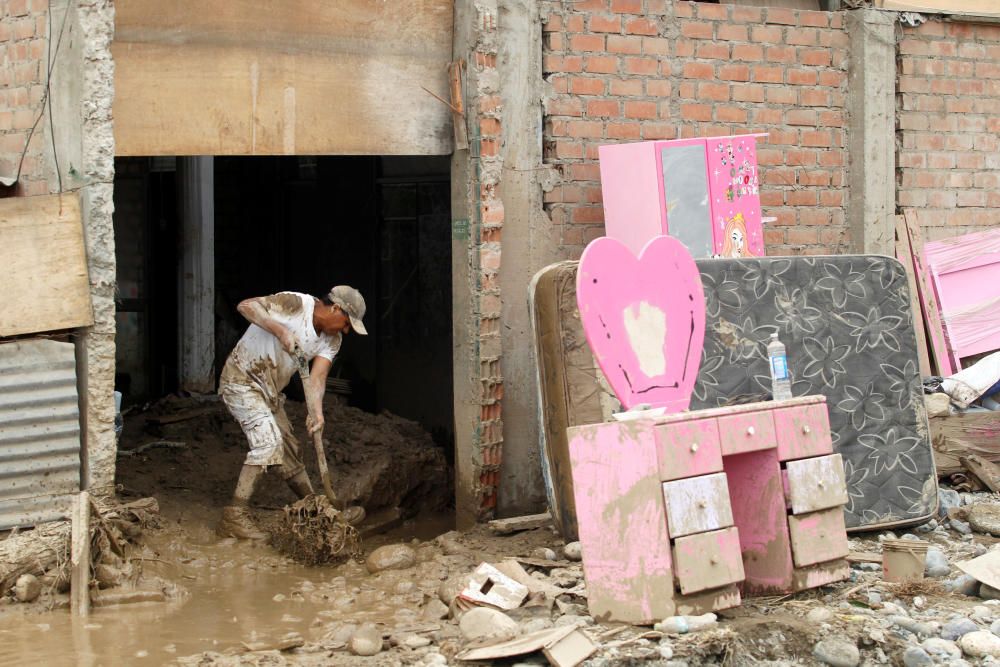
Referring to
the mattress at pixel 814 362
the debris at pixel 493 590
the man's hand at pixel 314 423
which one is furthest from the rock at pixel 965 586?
the man's hand at pixel 314 423

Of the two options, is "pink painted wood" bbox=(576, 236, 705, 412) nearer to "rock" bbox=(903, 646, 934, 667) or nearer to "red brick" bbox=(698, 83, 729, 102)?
"rock" bbox=(903, 646, 934, 667)

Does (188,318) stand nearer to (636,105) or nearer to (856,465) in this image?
(636,105)

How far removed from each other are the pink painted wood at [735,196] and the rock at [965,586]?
206cm

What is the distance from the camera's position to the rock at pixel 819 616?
458 cm

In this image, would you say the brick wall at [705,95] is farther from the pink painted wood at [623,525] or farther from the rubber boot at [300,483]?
the pink painted wood at [623,525]

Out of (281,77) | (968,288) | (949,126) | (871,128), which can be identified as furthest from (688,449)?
(949,126)

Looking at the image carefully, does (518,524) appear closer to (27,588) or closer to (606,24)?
(27,588)

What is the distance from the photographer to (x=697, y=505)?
4.44 meters

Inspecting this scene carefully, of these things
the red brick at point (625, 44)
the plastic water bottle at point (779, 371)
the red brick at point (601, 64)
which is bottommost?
the plastic water bottle at point (779, 371)

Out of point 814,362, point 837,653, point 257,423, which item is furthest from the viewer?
point 257,423

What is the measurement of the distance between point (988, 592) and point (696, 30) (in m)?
3.51

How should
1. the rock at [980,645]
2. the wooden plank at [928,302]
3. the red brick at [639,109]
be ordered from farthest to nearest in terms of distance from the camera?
the wooden plank at [928,302], the red brick at [639,109], the rock at [980,645]

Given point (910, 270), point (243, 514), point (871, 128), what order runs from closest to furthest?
point (243, 514) → point (871, 128) → point (910, 270)

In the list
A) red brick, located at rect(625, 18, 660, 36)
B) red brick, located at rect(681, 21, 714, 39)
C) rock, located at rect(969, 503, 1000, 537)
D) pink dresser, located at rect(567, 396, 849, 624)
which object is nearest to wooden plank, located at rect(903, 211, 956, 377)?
rock, located at rect(969, 503, 1000, 537)
